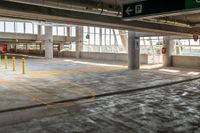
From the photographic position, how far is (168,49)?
80.0ft

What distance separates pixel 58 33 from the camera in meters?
46.2

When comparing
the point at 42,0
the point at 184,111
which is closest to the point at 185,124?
the point at 184,111

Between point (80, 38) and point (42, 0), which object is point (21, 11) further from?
point (80, 38)

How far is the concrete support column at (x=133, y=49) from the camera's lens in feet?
→ 68.0

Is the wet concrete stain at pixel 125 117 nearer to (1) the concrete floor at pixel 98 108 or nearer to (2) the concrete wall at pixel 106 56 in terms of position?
A: (1) the concrete floor at pixel 98 108

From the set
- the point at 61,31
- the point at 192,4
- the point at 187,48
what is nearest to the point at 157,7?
the point at 192,4

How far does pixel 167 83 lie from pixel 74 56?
2949 centimetres

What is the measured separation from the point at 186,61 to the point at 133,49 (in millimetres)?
6660

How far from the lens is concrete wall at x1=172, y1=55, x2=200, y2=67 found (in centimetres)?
2316

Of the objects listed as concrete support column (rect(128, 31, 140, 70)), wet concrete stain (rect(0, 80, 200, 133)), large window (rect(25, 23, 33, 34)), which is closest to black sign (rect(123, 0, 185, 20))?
wet concrete stain (rect(0, 80, 200, 133))

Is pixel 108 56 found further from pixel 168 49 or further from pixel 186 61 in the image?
pixel 186 61

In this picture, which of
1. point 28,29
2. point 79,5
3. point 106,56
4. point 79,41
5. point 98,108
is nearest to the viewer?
point 98,108

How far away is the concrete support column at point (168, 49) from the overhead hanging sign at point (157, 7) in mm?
16711

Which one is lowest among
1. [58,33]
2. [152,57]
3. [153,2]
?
[152,57]
